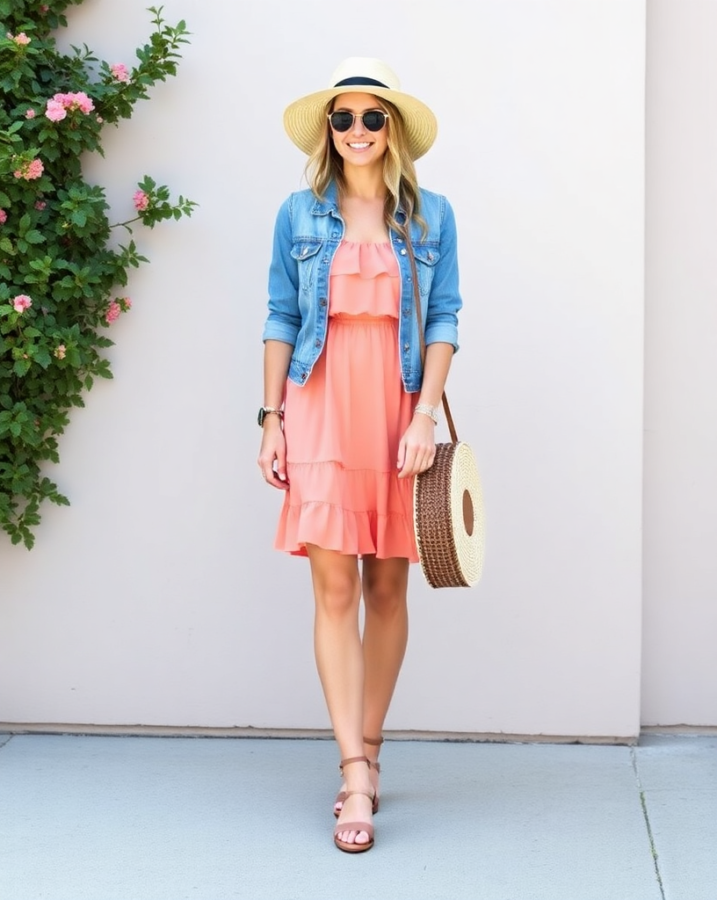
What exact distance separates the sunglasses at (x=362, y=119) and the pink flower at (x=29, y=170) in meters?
1.01

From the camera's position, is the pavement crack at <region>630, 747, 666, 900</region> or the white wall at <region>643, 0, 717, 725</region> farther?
the white wall at <region>643, 0, 717, 725</region>

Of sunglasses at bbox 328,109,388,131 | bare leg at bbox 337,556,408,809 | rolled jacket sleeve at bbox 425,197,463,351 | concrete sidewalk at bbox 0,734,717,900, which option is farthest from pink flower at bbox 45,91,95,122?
concrete sidewalk at bbox 0,734,717,900

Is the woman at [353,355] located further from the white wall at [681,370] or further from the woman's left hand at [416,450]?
the white wall at [681,370]

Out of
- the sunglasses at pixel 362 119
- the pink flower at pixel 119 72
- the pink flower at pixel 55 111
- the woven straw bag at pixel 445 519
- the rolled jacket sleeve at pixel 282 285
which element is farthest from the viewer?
the pink flower at pixel 119 72

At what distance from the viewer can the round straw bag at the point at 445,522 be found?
3.02 m

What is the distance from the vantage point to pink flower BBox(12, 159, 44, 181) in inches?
145

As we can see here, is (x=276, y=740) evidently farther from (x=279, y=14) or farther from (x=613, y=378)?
(x=279, y=14)

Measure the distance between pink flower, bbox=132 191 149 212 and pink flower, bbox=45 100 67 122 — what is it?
327 millimetres

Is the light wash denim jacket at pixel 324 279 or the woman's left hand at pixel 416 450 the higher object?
the light wash denim jacket at pixel 324 279

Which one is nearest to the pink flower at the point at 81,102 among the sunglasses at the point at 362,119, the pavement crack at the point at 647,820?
the sunglasses at the point at 362,119

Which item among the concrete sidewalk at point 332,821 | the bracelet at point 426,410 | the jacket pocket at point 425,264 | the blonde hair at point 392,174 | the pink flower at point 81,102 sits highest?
the pink flower at point 81,102

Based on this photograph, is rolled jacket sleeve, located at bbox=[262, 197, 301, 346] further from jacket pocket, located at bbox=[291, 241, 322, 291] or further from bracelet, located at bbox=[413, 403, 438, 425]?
bracelet, located at bbox=[413, 403, 438, 425]

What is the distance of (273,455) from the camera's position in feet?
10.6

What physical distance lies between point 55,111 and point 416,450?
1.50 m
